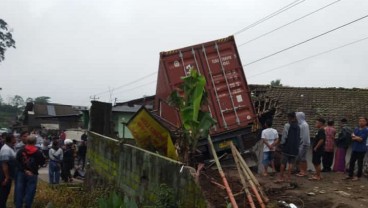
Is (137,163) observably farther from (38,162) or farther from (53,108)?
(53,108)

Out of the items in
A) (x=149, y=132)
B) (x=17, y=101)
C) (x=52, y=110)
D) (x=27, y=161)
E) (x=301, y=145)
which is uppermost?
(x=17, y=101)

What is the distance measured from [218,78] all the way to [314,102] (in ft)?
35.1

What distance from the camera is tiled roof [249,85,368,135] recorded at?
62.6 feet

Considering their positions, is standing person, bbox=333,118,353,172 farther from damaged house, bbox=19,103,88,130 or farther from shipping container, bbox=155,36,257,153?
damaged house, bbox=19,103,88,130

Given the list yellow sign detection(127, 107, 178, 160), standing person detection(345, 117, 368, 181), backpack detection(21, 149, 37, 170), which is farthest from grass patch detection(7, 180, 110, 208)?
standing person detection(345, 117, 368, 181)

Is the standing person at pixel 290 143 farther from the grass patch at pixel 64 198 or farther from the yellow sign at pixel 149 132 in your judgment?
the grass patch at pixel 64 198

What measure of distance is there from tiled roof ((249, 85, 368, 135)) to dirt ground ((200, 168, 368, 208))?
897cm

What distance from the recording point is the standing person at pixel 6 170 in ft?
28.0

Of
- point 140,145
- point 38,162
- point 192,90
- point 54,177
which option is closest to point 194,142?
point 192,90

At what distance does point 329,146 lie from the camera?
1125 centimetres

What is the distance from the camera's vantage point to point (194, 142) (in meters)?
7.80

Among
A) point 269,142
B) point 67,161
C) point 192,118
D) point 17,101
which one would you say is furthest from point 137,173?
point 17,101

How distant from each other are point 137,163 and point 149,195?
39.5 inches

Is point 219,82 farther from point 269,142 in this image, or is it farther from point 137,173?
point 137,173
